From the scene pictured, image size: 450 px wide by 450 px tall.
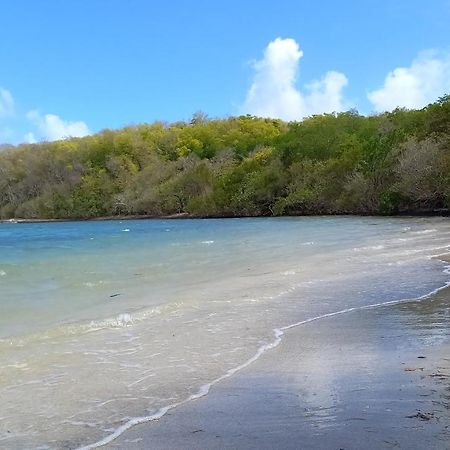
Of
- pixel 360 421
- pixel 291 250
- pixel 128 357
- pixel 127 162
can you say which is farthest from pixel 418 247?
pixel 127 162

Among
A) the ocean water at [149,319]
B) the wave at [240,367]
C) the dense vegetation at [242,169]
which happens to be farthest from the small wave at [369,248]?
the dense vegetation at [242,169]

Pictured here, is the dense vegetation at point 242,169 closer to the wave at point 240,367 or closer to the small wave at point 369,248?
the small wave at point 369,248

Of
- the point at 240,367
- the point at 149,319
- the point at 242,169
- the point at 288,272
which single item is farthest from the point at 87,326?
the point at 242,169

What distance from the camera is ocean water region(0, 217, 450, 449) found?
4.71 meters

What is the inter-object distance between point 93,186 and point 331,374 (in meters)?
86.7

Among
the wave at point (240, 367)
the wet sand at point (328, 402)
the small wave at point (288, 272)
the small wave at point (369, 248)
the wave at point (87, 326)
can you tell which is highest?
the small wave at point (369, 248)

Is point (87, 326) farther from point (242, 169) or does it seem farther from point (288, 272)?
point (242, 169)

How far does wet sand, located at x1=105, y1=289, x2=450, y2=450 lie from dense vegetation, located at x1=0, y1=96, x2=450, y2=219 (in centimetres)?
3638

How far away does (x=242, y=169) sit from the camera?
69688 millimetres

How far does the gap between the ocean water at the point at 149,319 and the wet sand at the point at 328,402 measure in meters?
0.32

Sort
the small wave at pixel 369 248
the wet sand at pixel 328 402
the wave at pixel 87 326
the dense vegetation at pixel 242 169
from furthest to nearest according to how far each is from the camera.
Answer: the dense vegetation at pixel 242 169, the small wave at pixel 369 248, the wave at pixel 87 326, the wet sand at pixel 328 402

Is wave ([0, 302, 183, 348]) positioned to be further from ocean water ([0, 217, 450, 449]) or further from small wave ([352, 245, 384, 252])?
small wave ([352, 245, 384, 252])

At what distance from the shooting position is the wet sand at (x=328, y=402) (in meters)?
3.73

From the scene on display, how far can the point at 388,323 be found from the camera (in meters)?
7.48
